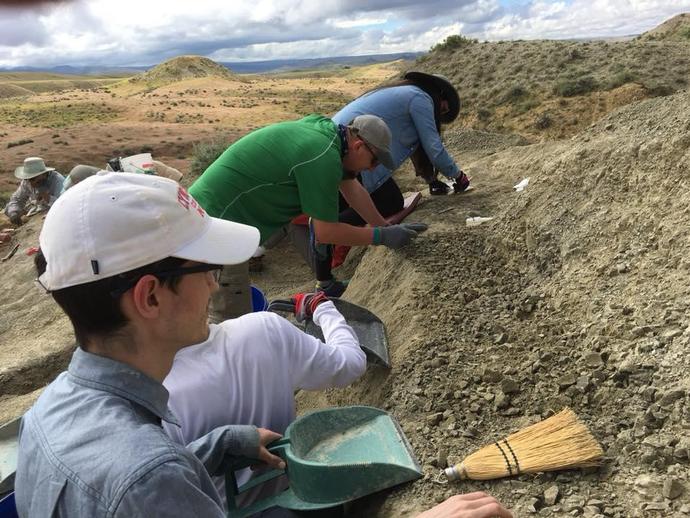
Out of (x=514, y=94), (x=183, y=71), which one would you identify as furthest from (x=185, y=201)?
(x=183, y=71)

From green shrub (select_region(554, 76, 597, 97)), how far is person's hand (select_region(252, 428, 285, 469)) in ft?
43.2

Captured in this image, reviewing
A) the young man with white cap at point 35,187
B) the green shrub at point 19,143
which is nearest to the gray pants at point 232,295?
the young man with white cap at point 35,187

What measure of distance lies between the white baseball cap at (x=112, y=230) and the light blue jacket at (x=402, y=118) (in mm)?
3306

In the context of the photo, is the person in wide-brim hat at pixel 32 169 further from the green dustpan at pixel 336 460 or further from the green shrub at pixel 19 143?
the green shrub at pixel 19 143

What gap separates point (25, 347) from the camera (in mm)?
6445

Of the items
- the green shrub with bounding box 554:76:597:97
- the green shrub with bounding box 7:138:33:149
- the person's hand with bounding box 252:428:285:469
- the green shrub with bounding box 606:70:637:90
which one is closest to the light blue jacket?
the person's hand with bounding box 252:428:285:469

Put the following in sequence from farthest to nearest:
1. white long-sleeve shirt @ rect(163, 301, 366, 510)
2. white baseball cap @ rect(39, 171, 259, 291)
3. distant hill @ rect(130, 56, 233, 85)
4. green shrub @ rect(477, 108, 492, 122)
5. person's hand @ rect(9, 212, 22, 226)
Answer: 1. distant hill @ rect(130, 56, 233, 85)
2. green shrub @ rect(477, 108, 492, 122)
3. person's hand @ rect(9, 212, 22, 226)
4. white long-sleeve shirt @ rect(163, 301, 366, 510)
5. white baseball cap @ rect(39, 171, 259, 291)

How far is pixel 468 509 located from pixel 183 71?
6793cm

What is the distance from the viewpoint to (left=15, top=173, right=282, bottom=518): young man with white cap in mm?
1158

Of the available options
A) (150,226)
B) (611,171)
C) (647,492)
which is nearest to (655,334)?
(647,492)

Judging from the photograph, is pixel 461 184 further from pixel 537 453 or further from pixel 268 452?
pixel 268 452

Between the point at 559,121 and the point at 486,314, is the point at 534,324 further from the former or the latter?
the point at 559,121

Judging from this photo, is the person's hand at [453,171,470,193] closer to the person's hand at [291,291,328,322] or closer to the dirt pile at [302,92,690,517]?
the dirt pile at [302,92,690,517]

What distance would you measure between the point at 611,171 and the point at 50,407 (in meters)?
3.47
